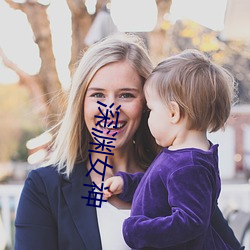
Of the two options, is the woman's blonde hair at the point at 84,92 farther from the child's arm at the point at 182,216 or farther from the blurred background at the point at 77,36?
the blurred background at the point at 77,36

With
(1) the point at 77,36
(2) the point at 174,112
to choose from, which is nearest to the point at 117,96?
(2) the point at 174,112

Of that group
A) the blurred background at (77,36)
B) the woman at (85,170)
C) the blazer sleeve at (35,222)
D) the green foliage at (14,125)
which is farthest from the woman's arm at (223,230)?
the green foliage at (14,125)

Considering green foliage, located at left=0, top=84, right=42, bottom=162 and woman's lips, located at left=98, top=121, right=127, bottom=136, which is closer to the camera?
woman's lips, located at left=98, top=121, right=127, bottom=136

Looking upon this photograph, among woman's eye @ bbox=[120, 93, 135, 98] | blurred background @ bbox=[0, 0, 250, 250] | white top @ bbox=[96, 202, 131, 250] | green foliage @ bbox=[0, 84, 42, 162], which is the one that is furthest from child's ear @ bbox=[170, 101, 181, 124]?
green foliage @ bbox=[0, 84, 42, 162]

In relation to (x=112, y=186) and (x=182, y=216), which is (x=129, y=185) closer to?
(x=112, y=186)

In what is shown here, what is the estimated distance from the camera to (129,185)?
1.83 metres

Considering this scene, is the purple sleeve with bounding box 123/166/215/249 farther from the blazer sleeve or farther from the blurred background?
the blurred background

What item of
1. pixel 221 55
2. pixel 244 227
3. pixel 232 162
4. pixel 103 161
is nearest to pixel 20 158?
pixel 232 162

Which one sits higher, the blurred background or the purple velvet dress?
the blurred background

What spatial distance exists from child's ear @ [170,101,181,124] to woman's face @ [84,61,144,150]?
0.77ft

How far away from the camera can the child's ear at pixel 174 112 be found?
5.08 feet

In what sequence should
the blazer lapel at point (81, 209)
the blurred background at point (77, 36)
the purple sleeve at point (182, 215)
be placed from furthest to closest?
1. the blurred background at point (77, 36)
2. the blazer lapel at point (81, 209)
3. the purple sleeve at point (182, 215)

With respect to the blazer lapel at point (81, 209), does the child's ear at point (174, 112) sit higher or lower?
higher

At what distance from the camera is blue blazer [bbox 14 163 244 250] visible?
1756 mm
